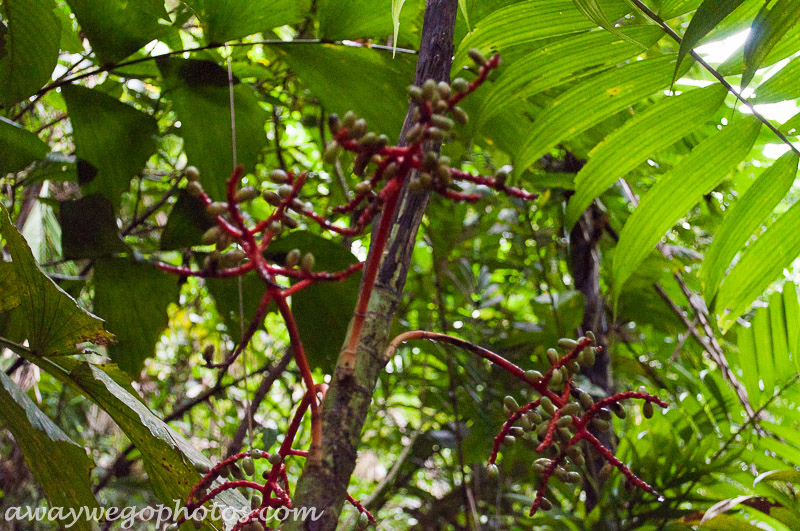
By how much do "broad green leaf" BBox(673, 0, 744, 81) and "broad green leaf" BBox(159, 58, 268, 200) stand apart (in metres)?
0.61

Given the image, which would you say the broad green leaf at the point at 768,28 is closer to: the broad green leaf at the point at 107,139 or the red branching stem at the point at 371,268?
the red branching stem at the point at 371,268

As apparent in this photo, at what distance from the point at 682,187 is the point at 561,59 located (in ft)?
0.70

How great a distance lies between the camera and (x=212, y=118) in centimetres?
90

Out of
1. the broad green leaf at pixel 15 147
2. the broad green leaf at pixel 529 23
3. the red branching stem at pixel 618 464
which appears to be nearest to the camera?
the red branching stem at pixel 618 464

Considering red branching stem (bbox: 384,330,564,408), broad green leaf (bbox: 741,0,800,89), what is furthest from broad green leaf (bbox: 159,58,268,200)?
broad green leaf (bbox: 741,0,800,89)

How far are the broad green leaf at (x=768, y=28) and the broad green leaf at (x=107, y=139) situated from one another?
802 mm

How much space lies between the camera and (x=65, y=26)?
3.08ft

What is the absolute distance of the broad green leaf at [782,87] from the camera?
70cm

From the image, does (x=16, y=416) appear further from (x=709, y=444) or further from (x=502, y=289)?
(x=502, y=289)

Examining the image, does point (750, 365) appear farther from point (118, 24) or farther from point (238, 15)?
point (118, 24)

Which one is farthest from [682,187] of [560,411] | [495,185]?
[495,185]

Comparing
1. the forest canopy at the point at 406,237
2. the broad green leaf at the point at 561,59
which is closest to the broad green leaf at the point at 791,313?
the forest canopy at the point at 406,237

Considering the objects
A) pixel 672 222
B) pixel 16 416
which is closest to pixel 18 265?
pixel 16 416

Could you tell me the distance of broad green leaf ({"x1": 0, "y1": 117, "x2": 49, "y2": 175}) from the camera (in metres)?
0.75
